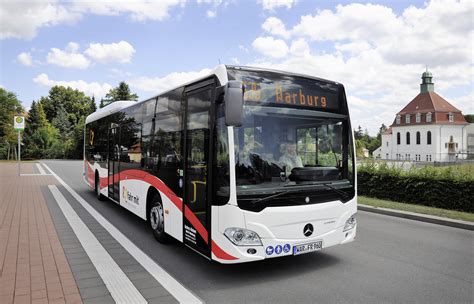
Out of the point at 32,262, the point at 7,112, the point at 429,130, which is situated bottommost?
the point at 32,262

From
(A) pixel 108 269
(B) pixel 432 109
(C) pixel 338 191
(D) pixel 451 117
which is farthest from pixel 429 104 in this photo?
(A) pixel 108 269

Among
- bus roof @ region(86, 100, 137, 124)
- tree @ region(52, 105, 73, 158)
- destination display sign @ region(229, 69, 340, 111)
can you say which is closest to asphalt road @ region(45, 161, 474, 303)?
destination display sign @ region(229, 69, 340, 111)

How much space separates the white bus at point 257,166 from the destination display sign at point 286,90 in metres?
0.02

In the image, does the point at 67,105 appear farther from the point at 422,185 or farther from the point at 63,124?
the point at 422,185

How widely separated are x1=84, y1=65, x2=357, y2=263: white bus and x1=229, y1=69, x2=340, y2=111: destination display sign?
0.02m

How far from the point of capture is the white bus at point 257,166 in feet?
15.8

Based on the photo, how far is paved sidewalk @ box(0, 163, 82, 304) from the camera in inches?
177

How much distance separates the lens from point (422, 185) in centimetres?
1232

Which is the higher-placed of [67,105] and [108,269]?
[67,105]

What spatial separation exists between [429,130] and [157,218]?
84617mm

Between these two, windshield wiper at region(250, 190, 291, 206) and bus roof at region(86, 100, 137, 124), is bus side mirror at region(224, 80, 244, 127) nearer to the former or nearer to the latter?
windshield wiper at region(250, 190, 291, 206)

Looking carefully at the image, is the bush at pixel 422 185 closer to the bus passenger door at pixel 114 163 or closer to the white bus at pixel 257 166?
the white bus at pixel 257 166

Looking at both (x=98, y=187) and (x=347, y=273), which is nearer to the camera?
(x=347, y=273)

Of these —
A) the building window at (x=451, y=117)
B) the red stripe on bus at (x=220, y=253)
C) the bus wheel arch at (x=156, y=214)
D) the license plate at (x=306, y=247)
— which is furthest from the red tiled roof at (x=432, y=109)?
the red stripe on bus at (x=220, y=253)
